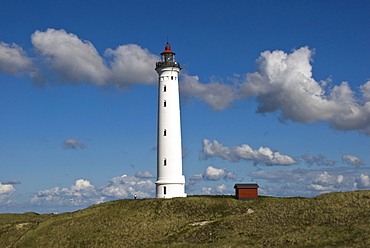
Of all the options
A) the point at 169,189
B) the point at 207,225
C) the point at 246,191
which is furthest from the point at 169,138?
the point at 207,225

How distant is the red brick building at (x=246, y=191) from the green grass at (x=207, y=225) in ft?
4.78

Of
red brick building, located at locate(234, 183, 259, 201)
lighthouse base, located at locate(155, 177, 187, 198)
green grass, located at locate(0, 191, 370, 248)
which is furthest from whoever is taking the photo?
lighthouse base, located at locate(155, 177, 187, 198)

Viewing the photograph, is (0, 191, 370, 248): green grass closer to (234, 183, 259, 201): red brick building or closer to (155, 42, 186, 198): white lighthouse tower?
(234, 183, 259, 201): red brick building

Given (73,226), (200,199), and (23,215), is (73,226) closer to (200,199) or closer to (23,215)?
(200,199)

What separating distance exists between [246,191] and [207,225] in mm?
14600

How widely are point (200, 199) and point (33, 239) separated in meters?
21.8

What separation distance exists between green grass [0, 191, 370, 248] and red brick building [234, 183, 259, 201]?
146 centimetres

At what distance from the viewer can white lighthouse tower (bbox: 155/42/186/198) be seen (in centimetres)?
6419

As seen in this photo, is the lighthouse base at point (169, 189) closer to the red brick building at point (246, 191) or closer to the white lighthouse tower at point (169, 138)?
the white lighthouse tower at point (169, 138)

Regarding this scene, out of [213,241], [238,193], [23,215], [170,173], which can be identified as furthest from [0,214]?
[213,241]

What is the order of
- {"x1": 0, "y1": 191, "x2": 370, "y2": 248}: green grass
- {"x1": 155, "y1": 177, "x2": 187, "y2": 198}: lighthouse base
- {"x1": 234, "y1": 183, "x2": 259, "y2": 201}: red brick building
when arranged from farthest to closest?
{"x1": 155, "y1": 177, "x2": 187, "y2": 198}: lighthouse base
{"x1": 234, "y1": 183, "x2": 259, "y2": 201}: red brick building
{"x1": 0, "y1": 191, "x2": 370, "y2": 248}: green grass

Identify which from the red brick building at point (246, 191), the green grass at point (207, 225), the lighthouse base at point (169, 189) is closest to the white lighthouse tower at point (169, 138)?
the lighthouse base at point (169, 189)

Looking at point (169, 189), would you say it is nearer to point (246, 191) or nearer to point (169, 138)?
point (169, 138)

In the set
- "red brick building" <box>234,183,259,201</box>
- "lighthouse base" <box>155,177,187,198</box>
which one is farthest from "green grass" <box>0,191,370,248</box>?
"lighthouse base" <box>155,177,187,198</box>
